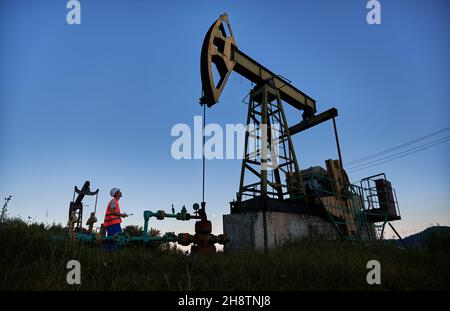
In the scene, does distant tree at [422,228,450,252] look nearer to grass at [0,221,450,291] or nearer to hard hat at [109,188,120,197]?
grass at [0,221,450,291]

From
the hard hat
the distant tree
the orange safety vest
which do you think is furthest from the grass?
the distant tree

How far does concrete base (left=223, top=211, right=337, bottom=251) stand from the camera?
6.84m

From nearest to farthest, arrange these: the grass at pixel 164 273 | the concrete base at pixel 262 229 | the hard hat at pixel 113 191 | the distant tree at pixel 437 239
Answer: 1. the grass at pixel 164 273
2. the hard hat at pixel 113 191
3. the concrete base at pixel 262 229
4. the distant tree at pixel 437 239

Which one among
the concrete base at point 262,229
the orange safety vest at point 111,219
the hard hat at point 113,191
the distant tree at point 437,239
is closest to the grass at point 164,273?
the orange safety vest at point 111,219

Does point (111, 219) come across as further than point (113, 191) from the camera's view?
No

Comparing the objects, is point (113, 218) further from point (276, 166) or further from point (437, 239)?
point (437, 239)

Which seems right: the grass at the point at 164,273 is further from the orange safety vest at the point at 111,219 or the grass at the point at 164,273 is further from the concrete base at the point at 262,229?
the concrete base at the point at 262,229

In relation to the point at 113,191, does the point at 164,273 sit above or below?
below

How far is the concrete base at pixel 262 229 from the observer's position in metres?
6.84

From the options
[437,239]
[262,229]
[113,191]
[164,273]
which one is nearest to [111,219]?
[113,191]

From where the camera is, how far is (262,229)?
6938 mm
